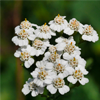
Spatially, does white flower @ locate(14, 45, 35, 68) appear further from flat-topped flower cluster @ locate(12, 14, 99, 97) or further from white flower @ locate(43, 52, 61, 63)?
white flower @ locate(43, 52, 61, 63)

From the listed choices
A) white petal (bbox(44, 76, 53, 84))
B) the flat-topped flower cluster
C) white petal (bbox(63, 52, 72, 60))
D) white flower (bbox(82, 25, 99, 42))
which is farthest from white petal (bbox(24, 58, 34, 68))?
white flower (bbox(82, 25, 99, 42))

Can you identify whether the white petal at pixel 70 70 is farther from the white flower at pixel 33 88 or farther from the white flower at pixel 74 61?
the white flower at pixel 33 88

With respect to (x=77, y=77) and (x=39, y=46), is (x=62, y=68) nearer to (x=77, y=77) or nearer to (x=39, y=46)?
(x=77, y=77)

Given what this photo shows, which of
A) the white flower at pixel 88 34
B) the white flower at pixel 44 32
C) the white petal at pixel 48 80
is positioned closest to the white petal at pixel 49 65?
the white petal at pixel 48 80

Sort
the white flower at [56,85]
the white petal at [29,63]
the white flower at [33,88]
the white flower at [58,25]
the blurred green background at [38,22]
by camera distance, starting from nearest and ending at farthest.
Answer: the white flower at [56,85], the white flower at [33,88], the white petal at [29,63], the white flower at [58,25], the blurred green background at [38,22]

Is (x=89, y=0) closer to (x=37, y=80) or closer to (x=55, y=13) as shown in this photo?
(x=55, y=13)

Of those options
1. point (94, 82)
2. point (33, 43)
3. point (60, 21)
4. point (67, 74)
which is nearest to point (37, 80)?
point (67, 74)

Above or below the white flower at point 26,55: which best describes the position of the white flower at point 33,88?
below

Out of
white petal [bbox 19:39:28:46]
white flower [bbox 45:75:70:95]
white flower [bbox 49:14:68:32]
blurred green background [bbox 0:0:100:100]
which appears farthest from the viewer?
blurred green background [bbox 0:0:100:100]

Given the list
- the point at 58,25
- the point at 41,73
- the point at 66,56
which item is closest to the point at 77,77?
the point at 66,56
